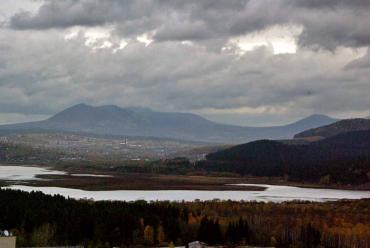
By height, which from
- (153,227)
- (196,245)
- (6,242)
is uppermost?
(6,242)

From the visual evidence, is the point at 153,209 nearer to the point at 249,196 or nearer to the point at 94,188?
the point at 249,196

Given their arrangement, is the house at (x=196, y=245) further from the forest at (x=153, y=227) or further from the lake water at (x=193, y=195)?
the lake water at (x=193, y=195)

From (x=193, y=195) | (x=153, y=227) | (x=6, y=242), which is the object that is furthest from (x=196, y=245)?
(x=193, y=195)

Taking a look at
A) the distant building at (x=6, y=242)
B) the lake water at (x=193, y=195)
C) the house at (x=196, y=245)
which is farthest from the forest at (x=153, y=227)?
the lake water at (x=193, y=195)

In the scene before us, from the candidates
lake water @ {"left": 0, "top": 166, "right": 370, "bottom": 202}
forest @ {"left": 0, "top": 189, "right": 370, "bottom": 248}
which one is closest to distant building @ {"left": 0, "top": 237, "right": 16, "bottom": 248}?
forest @ {"left": 0, "top": 189, "right": 370, "bottom": 248}

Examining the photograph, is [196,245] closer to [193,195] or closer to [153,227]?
[153,227]

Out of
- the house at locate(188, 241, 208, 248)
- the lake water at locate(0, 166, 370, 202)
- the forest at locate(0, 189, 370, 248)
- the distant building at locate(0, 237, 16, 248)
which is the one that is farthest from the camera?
the lake water at locate(0, 166, 370, 202)

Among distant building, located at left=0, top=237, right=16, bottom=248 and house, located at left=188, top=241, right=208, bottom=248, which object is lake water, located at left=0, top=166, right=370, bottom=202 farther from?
distant building, located at left=0, top=237, right=16, bottom=248

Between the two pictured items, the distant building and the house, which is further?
the house

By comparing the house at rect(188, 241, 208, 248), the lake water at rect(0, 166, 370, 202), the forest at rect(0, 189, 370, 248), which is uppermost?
the lake water at rect(0, 166, 370, 202)
